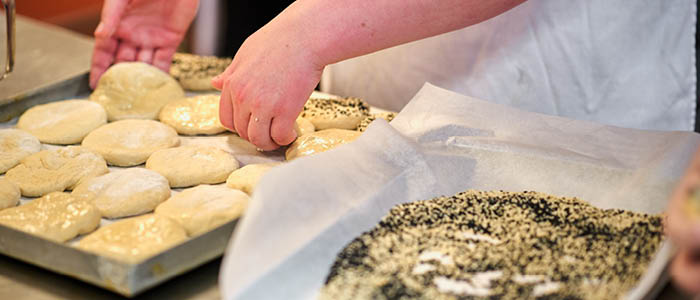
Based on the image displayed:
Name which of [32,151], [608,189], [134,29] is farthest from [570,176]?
[134,29]

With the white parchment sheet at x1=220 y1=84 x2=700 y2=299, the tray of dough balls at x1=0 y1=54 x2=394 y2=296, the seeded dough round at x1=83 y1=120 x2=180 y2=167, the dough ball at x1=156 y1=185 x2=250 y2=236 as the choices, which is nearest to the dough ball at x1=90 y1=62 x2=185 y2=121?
the tray of dough balls at x1=0 y1=54 x2=394 y2=296

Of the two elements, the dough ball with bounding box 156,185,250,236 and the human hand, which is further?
the human hand

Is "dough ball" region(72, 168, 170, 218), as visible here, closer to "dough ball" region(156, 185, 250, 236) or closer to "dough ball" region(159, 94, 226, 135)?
"dough ball" region(156, 185, 250, 236)

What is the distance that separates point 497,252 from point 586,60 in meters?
0.87

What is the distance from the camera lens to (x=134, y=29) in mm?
2002

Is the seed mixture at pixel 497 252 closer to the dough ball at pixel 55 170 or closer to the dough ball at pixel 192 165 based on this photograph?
the dough ball at pixel 192 165

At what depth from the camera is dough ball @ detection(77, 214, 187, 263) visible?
1092 millimetres

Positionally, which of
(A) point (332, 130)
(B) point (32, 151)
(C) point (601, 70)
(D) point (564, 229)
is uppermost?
(C) point (601, 70)

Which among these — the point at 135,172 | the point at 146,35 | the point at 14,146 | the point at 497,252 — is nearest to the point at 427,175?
the point at 497,252

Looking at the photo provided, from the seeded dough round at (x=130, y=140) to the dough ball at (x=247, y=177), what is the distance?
0.85 feet

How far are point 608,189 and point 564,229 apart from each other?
0.19m

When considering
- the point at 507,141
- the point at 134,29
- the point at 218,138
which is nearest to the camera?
the point at 507,141

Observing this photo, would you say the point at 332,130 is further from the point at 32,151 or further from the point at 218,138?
the point at 32,151

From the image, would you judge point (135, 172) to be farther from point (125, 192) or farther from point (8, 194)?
point (8, 194)
